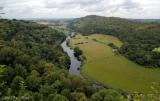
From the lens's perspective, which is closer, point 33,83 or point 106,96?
point 106,96

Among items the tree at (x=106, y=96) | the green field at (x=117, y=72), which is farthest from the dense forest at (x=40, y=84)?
the green field at (x=117, y=72)

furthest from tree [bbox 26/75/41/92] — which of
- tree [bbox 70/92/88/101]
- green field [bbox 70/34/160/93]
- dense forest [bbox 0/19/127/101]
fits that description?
green field [bbox 70/34/160/93]

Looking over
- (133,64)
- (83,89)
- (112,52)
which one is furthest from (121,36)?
(83,89)

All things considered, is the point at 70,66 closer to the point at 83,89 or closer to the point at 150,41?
the point at 83,89

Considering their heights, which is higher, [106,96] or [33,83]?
[33,83]

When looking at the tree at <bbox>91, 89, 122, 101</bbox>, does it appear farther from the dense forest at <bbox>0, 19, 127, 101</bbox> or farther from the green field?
the green field

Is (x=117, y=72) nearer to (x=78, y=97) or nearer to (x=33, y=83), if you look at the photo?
(x=33, y=83)

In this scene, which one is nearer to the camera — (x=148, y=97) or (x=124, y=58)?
(x=148, y=97)

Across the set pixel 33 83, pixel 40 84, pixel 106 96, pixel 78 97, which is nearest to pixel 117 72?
pixel 40 84
